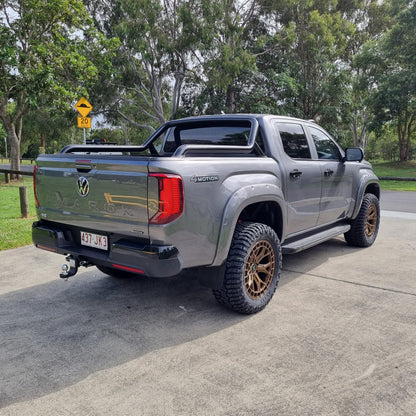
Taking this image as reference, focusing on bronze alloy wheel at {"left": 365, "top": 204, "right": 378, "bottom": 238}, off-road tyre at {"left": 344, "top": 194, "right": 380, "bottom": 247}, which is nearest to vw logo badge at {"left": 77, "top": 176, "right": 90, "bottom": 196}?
off-road tyre at {"left": 344, "top": 194, "right": 380, "bottom": 247}

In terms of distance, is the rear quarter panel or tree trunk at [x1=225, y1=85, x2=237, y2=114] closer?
the rear quarter panel

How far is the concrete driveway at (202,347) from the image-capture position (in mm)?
2318

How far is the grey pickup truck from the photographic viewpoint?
2869 mm

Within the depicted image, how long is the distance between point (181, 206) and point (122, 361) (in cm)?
116

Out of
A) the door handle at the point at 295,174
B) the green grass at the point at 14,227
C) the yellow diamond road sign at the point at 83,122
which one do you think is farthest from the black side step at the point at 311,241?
the yellow diamond road sign at the point at 83,122

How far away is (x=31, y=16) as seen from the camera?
43.8 ft

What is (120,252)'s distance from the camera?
302 cm

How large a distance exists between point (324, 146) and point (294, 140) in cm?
78

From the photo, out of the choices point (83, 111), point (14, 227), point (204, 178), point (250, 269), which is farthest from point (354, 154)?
point (83, 111)

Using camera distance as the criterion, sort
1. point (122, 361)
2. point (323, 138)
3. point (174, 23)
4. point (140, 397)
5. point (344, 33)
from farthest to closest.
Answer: point (344, 33)
point (174, 23)
point (323, 138)
point (122, 361)
point (140, 397)

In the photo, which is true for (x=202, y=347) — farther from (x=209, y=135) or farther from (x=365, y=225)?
(x=365, y=225)

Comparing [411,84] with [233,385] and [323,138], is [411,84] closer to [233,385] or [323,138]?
[323,138]

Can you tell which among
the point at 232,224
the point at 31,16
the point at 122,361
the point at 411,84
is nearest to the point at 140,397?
the point at 122,361

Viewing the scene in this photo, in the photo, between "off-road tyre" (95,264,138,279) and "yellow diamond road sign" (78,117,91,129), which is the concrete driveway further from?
"yellow diamond road sign" (78,117,91,129)
